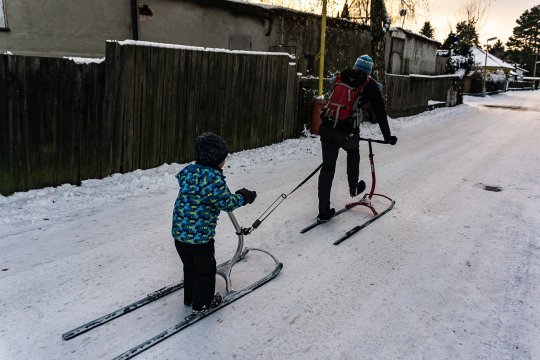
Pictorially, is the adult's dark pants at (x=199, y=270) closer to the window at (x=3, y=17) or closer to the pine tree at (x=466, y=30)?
the window at (x=3, y=17)

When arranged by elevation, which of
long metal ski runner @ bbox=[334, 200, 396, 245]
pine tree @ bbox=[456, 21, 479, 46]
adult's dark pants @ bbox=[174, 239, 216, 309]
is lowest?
long metal ski runner @ bbox=[334, 200, 396, 245]

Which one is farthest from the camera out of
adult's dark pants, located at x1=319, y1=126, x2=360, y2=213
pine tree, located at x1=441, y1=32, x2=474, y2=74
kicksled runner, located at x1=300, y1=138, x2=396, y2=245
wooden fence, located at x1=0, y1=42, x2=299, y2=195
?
pine tree, located at x1=441, y1=32, x2=474, y2=74

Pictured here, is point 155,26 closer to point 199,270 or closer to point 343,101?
point 343,101

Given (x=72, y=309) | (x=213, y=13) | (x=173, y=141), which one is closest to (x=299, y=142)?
→ (x=173, y=141)

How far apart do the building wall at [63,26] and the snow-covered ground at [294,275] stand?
438 cm

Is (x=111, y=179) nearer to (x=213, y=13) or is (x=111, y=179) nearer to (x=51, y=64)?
(x=51, y=64)

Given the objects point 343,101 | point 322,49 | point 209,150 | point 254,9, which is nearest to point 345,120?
point 343,101

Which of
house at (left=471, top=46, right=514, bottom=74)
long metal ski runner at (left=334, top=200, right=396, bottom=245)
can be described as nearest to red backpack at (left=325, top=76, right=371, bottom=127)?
long metal ski runner at (left=334, top=200, right=396, bottom=245)

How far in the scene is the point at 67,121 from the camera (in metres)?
6.12

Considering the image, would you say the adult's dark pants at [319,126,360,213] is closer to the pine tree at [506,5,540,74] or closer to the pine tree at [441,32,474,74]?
the pine tree at [441,32,474,74]

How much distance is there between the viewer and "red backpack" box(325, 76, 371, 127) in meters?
5.40

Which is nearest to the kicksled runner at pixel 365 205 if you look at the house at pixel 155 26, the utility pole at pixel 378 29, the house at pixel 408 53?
the house at pixel 155 26

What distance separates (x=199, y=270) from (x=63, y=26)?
8.39m

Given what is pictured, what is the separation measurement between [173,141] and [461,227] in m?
4.89
